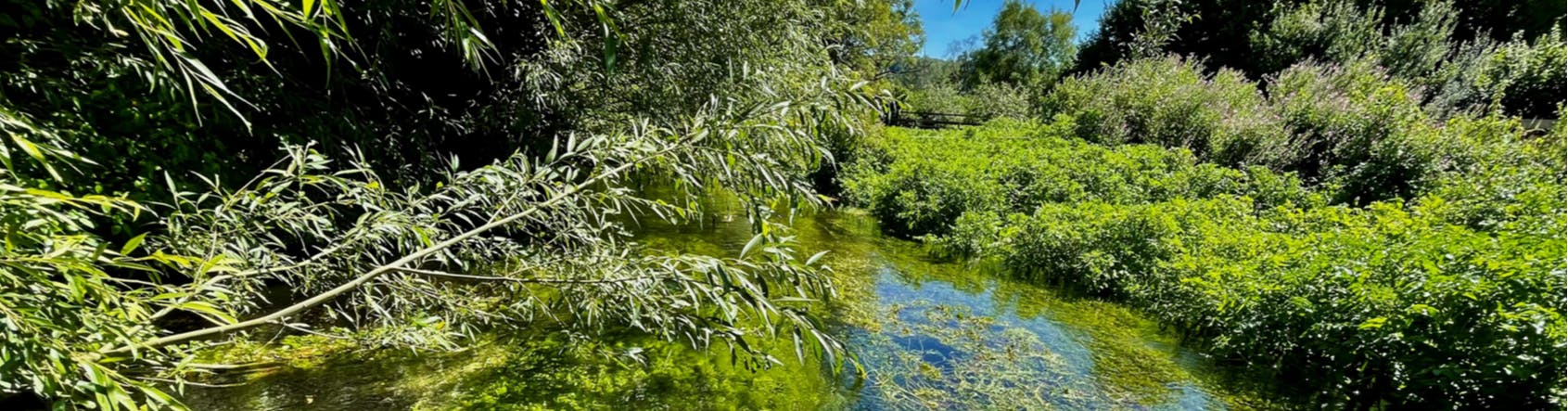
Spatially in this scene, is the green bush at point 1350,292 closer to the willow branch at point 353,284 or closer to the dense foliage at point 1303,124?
the dense foliage at point 1303,124

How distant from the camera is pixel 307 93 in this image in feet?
11.8

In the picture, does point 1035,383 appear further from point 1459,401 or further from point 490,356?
point 490,356

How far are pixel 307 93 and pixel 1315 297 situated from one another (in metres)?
5.98

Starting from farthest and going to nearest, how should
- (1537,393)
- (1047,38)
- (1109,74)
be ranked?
(1047,38), (1109,74), (1537,393)

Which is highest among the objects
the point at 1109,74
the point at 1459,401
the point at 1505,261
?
the point at 1109,74

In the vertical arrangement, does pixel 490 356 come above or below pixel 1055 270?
below

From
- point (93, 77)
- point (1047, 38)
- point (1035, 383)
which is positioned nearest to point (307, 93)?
point (93, 77)

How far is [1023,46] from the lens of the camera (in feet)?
129

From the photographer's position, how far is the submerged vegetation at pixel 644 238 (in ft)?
6.06

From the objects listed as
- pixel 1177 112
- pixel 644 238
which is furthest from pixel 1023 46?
pixel 644 238

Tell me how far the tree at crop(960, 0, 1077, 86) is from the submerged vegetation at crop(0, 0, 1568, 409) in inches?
1213

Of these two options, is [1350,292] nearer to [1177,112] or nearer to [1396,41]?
[1177,112]

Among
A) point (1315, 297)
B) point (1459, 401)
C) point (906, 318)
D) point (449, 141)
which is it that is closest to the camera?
→ point (1459, 401)

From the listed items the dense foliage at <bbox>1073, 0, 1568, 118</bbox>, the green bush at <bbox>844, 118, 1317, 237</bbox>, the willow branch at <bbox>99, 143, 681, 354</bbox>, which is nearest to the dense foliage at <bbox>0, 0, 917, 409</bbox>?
the willow branch at <bbox>99, 143, 681, 354</bbox>
